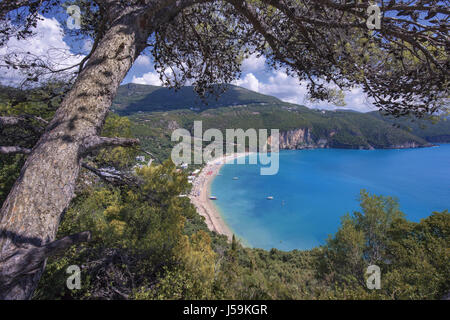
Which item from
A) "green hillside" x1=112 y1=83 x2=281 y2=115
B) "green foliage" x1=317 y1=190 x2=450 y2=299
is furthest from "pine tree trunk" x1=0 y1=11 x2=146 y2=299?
"green hillside" x1=112 y1=83 x2=281 y2=115

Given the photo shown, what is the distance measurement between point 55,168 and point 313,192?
175 ft

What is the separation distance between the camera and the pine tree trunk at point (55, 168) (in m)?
1.00

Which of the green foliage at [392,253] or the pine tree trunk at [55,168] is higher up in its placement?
the pine tree trunk at [55,168]

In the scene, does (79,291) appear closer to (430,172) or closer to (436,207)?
(436,207)

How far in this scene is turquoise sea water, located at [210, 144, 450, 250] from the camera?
31503mm

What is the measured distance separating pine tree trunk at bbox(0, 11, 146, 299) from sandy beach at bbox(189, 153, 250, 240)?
2584 cm

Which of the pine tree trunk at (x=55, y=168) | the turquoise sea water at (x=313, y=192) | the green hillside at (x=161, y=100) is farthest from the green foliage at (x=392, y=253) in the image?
the green hillside at (x=161, y=100)

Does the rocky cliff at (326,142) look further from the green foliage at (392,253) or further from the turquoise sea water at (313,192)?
the green foliage at (392,253)

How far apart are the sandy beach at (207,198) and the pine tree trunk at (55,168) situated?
1017 inches

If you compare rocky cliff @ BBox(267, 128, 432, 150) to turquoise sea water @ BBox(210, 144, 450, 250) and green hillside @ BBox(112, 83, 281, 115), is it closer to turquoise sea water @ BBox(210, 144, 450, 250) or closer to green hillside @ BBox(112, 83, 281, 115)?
turquoise sea water @ BBox(210, 144, 450, 250)

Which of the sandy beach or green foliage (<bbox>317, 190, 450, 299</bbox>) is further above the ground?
green foliage (<bbox>317, 190, 450, 299</bbox>)

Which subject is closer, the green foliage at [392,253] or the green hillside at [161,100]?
the green foliage at [392,253]

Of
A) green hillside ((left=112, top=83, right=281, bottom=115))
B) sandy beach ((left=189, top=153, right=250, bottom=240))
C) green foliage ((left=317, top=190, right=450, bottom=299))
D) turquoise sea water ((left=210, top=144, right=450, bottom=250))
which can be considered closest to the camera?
green foliage ((left=317, top=190, right=450, bottom=299))
